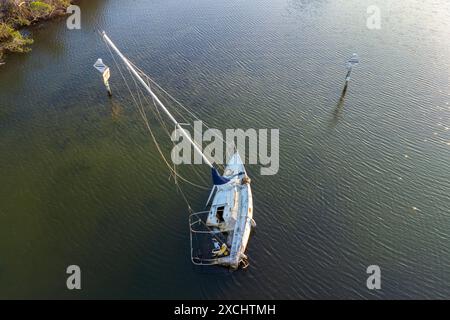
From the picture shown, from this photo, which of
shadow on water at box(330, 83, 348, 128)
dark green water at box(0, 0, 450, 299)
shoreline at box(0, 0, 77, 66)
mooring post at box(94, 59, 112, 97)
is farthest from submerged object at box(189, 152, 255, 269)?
shoreline at box(0, 0, 77, 66)

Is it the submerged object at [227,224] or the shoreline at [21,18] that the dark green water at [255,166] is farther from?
the shoreline at [21,18]

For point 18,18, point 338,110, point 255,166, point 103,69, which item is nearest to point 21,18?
point 18,18

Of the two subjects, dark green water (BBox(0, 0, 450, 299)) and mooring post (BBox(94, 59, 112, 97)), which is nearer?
dark green water (BBox(0, 0, 450, 299))

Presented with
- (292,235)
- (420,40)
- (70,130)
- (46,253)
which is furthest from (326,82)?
(46,253)

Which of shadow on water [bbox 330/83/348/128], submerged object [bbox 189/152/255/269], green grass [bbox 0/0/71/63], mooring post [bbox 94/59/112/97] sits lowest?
submerged object [bbox 189/152/255/269]

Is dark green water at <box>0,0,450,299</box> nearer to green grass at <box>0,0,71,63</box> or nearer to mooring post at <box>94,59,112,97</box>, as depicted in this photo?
mooring post at <box>94,59,112,97</box>

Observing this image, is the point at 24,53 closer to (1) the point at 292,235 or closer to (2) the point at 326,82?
(2) the point at 326,82

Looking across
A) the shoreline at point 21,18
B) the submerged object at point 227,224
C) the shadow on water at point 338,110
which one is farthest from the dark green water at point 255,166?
the shoreline at point 21,18

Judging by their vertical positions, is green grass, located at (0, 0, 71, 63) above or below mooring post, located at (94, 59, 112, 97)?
above
